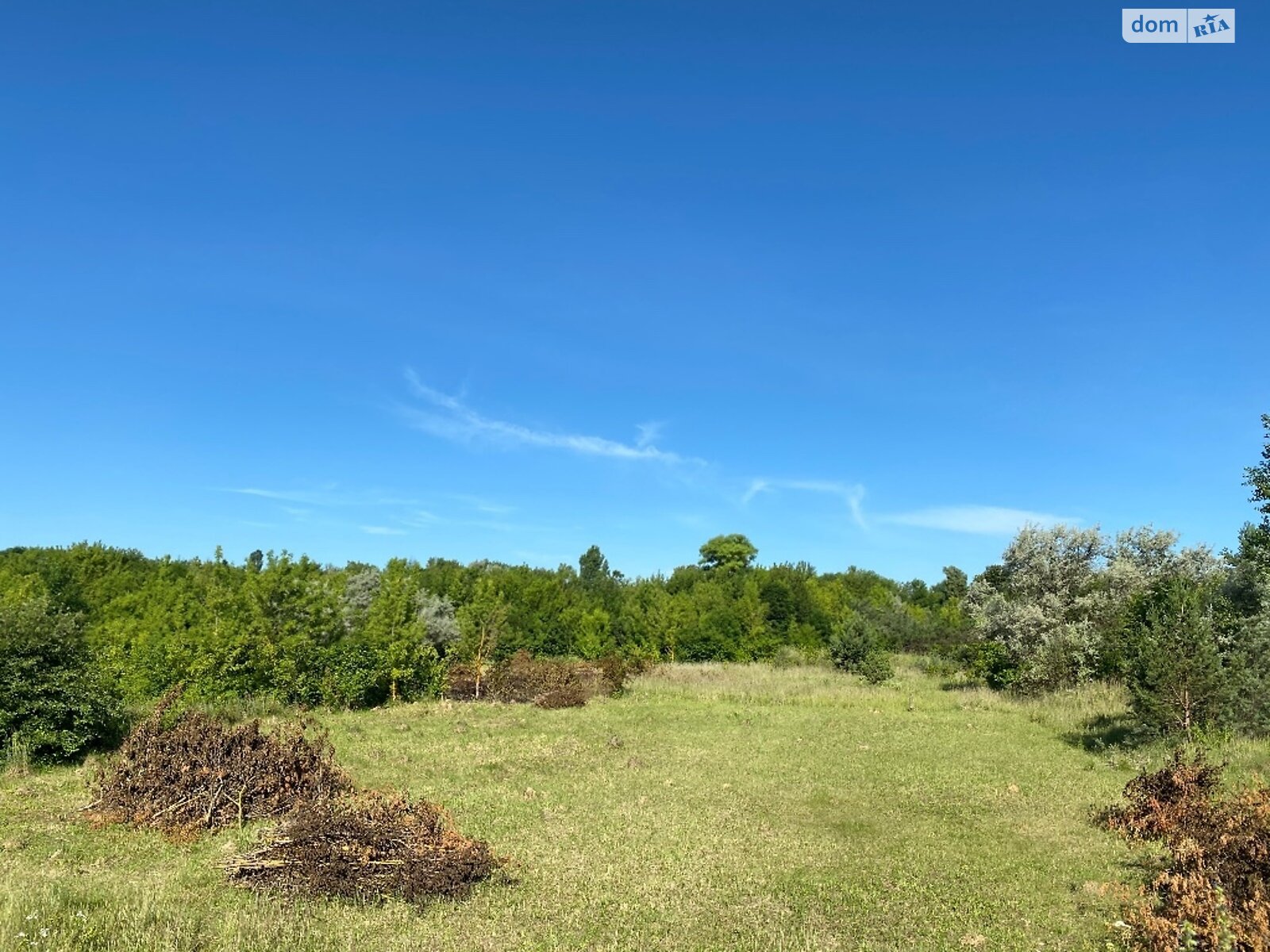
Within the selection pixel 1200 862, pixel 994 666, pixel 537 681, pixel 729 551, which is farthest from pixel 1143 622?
pixel 729 551

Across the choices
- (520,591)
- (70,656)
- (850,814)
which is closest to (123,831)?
(70,656)

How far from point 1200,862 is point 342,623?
27747mm

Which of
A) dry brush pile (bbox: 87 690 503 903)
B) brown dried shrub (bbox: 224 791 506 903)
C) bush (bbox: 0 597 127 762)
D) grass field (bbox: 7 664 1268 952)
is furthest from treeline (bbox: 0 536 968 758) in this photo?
brown dried shrub (bbox: 224 791 506 903)

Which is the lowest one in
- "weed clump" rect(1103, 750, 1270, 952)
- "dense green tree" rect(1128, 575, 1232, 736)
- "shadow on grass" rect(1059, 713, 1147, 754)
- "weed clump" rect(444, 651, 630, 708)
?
"weed clump" rect(444, 651, 630, 708)

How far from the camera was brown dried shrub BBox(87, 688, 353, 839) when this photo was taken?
11.3 metres

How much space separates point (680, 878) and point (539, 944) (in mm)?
2506

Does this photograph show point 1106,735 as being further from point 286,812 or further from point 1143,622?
point 286,812

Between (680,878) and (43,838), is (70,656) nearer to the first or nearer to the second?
(43,838)

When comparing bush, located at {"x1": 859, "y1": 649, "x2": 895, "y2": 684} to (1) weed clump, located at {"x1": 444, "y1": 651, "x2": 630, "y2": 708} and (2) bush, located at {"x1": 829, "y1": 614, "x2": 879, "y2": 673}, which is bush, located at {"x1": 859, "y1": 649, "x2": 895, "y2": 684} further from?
(1) weed clump, located at {"x1": 444, "y1": 651, "x2": 630, "y2": 708}

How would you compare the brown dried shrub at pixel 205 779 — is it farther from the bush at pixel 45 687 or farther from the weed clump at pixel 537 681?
the weed clump at pixel 537 681

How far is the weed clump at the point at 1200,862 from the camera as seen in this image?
20.4 ft

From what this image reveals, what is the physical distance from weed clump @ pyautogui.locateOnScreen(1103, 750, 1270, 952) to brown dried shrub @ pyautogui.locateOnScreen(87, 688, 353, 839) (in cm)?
1081

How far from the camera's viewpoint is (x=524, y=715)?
2527 cm

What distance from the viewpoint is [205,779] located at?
11609 millimetres
